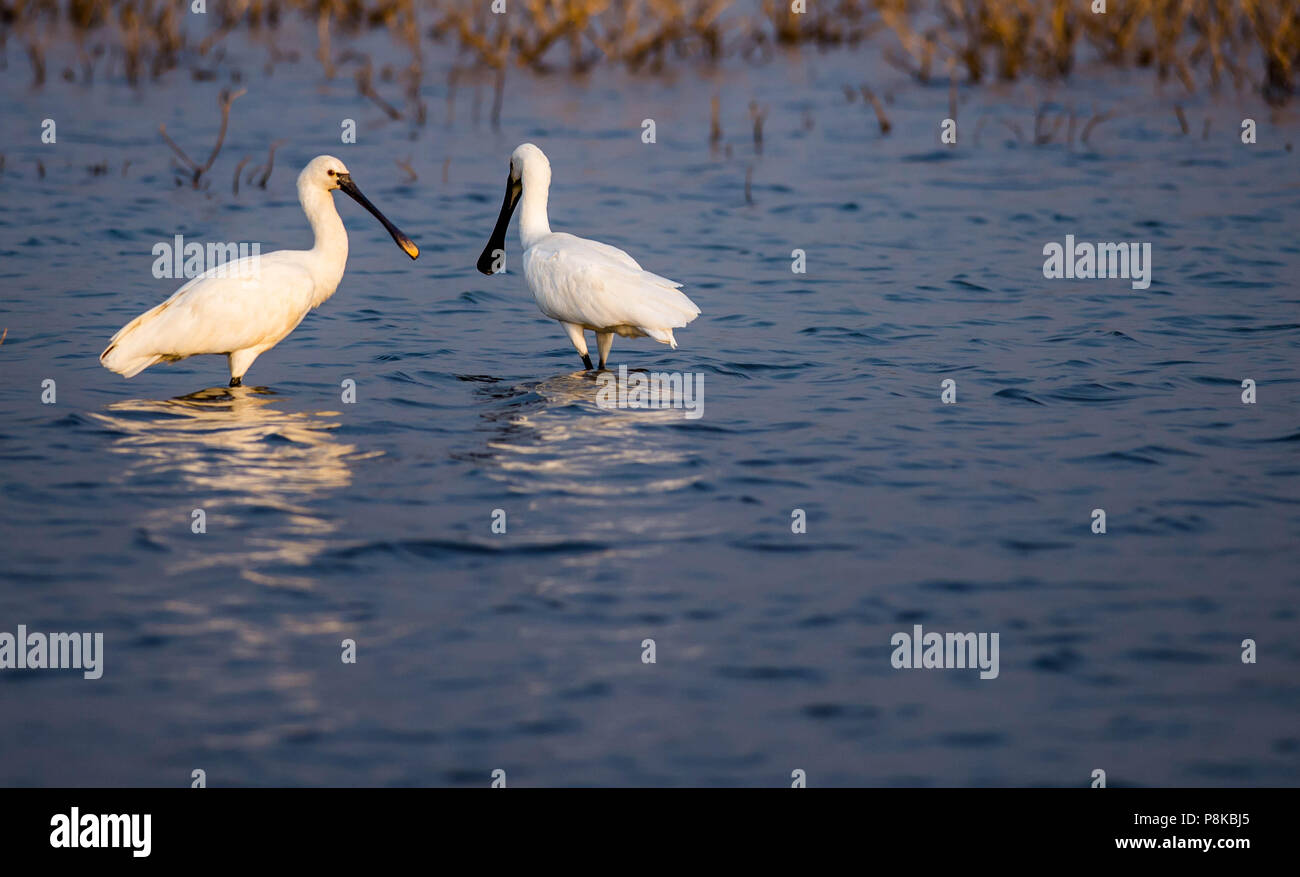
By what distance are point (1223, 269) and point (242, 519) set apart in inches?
321

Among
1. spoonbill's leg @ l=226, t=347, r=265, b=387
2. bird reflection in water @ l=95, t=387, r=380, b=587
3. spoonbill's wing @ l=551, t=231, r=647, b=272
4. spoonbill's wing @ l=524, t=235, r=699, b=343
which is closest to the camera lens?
bird reflection in water @ l=95, t=387, r=380, b=587

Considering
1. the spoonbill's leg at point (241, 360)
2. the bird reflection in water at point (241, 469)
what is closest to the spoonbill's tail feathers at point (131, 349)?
the bird reflection in water at point (241, 469)

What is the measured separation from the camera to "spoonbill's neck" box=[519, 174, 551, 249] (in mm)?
10109

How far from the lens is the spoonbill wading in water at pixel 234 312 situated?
29.2ft

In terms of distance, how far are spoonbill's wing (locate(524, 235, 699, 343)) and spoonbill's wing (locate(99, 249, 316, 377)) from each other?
139 centimetres

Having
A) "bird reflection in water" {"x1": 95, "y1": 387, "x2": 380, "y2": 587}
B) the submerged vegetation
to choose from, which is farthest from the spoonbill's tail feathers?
the submerged vegetation

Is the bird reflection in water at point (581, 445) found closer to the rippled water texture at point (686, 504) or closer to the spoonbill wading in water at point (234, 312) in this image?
the rippled water texture at point (686, 504)

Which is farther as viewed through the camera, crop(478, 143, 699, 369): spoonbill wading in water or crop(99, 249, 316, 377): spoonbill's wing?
crop(478, 143, 699, 369): spoonbill wading in water

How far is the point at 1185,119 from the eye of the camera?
17734mm

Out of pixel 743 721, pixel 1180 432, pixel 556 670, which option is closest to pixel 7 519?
pixel 556 670

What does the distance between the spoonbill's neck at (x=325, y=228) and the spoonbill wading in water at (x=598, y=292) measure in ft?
3.60

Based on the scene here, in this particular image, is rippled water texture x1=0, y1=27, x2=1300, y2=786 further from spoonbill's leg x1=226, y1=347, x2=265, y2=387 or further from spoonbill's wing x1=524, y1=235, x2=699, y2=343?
spoonbill's wing x1=524, y1=235, x2=699, y2=343

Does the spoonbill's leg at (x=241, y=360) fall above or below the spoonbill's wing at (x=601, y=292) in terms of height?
below

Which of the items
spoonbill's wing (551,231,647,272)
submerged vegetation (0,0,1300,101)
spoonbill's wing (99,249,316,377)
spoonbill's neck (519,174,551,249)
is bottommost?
spoonbill's wing (99,249,316,377)
